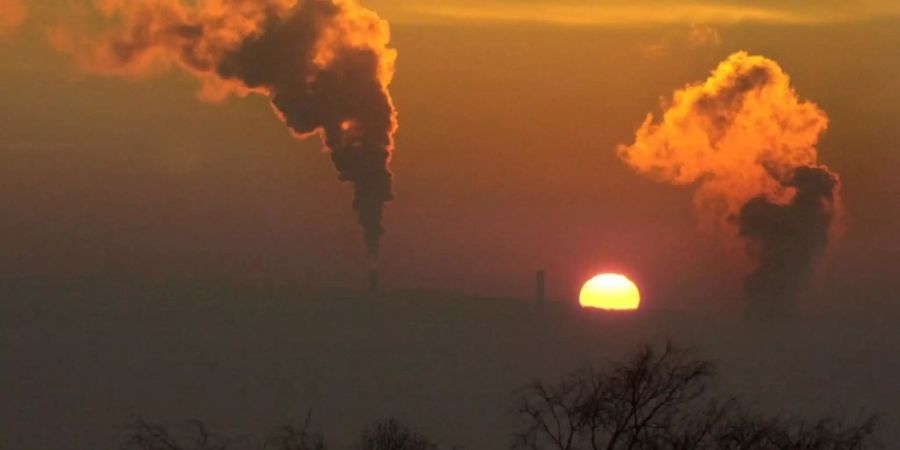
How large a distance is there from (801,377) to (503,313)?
1501 centimetres

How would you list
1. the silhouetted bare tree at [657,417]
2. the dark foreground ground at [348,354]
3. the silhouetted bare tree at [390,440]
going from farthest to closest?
the dark foreground ground at [348,354], the silhouetted bare tree at [390,440], the silhouetted bare tree at [657,417]

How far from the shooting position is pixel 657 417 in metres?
19.5

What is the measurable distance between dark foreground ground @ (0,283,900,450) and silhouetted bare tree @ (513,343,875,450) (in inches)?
1915

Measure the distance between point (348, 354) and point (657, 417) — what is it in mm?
78459

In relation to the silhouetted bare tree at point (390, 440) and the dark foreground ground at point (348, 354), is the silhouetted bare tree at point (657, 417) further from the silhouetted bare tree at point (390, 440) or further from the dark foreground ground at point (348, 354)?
the dark foreground ground at point (348, 354)

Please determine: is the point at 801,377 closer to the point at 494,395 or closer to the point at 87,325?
the point at 494,395

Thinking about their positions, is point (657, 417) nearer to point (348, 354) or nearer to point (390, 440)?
point (390, 440)

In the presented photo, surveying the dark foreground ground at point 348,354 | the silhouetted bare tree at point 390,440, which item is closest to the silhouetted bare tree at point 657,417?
the silhouetted bare tree at point 390,440

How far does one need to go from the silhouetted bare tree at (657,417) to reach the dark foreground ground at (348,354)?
4863 cm

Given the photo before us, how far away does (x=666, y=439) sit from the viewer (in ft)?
62.0

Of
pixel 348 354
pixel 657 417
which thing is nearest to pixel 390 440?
pixel 657 417

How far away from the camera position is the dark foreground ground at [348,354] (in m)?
77.6

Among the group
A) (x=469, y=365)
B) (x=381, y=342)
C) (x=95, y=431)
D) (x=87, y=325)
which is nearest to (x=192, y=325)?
(x=87, y=325)

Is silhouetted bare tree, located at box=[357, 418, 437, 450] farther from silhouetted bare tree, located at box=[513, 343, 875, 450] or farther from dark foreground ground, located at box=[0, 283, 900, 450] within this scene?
dark foreground ground, located at box=[0, 283, 900, 450]
